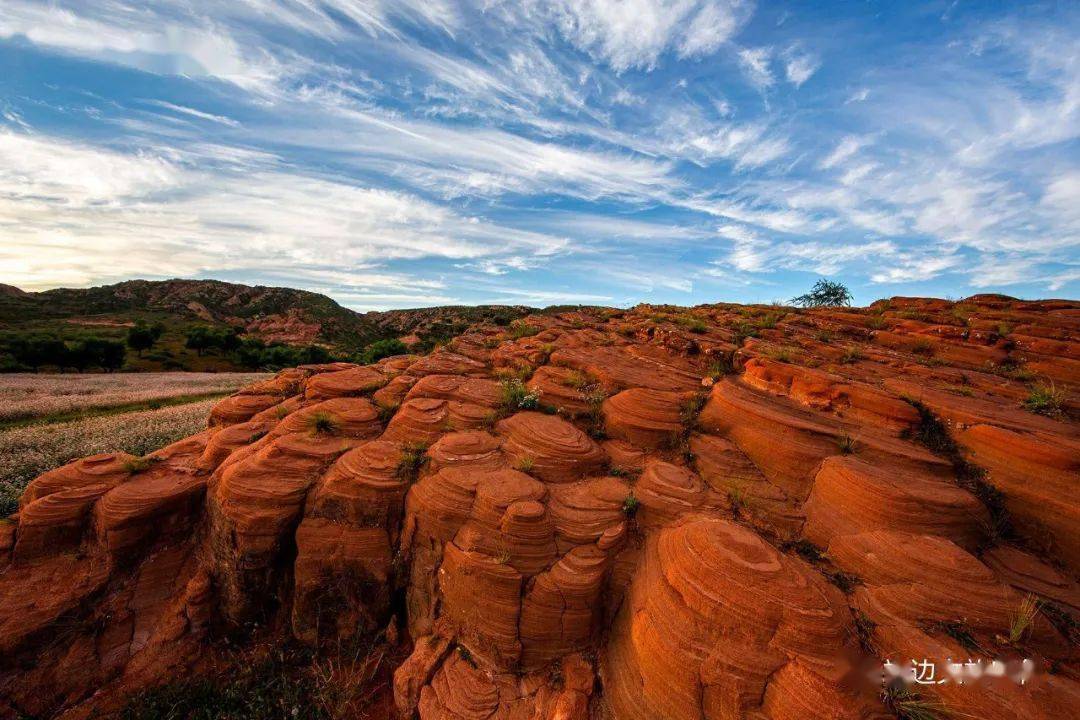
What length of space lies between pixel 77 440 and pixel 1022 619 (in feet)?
123

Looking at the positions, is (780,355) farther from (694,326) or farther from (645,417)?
(645,417)

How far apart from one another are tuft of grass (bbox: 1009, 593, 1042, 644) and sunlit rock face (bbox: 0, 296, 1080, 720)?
0.15 ft

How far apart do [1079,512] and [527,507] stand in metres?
9.92

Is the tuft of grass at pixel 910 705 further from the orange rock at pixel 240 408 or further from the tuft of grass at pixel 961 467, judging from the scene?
the orange rock at pixel 240 408

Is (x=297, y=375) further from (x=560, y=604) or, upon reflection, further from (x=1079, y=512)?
(x=1079, y=512)

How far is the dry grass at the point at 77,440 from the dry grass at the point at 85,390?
5078mm

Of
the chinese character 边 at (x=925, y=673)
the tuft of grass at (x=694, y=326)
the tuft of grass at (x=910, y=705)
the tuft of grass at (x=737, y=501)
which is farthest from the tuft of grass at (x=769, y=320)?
the tuft of grass at (x=910, y=705)

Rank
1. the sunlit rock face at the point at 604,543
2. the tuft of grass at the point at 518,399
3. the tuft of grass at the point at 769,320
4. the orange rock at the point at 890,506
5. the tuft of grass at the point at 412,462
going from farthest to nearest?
the tuft of grass at the point at 769,320 < the tuft of grass at the point at 518,399 < the tuft of grass at the point at 412,462 < the orange rock at the point at 890,506 < the sunlit rock face at the point at 604,543

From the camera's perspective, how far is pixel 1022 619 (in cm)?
543

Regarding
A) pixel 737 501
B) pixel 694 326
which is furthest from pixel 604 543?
pixel 694 326

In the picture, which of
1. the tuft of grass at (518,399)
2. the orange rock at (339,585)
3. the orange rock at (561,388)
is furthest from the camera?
the orange rock at (561,388)

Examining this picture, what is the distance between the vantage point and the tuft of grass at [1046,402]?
30.7ft

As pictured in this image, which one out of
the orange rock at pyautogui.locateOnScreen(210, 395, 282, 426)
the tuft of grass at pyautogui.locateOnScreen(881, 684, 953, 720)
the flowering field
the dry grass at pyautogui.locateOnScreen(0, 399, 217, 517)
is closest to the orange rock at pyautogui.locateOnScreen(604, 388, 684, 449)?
the tuft of grass at pyautogui.locateOnScreen(881, 684, 953, 720)

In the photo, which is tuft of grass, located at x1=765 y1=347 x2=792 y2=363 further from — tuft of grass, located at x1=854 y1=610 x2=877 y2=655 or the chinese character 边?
the chinese character 边
